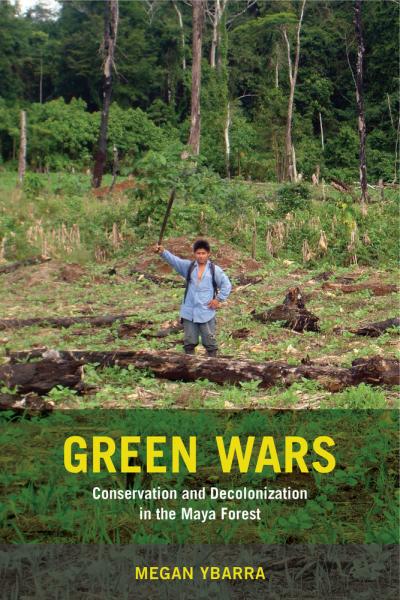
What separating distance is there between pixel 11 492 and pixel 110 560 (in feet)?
4.02

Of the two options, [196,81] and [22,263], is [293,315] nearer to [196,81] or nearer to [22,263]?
[22,263]

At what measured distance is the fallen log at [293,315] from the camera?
1101cm

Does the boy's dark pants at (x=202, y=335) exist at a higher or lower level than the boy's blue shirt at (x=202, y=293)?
lower

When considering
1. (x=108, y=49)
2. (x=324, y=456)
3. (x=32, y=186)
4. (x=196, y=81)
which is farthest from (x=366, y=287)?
(x=108, y=49)

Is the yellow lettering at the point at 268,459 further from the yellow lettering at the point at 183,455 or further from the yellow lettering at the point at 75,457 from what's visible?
the yellow lettering at the point at 75,457

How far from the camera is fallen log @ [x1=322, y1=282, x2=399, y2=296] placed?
13.8m

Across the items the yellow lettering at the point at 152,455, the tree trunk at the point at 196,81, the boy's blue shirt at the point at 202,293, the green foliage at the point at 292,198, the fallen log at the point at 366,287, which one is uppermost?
the tree trunk at the point at 196,81

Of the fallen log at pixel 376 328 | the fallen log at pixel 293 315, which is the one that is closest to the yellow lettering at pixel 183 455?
the fallen log at pixel 376 328

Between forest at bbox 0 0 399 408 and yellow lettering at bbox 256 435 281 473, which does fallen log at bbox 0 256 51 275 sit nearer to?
forest at bbox 0 0 399 408

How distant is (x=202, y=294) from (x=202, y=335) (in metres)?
0.48

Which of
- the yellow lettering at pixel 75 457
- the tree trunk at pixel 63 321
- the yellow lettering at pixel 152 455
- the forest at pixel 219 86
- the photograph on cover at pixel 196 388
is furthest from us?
the forest at pixel 219 86

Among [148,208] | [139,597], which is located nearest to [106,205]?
[148,208]

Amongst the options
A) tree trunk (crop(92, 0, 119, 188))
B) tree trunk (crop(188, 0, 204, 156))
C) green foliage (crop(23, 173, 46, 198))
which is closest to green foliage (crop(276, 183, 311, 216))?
tree trunk (crop(188, 0, 204, 156))

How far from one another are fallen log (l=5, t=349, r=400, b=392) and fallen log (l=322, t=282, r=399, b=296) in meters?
5.70
